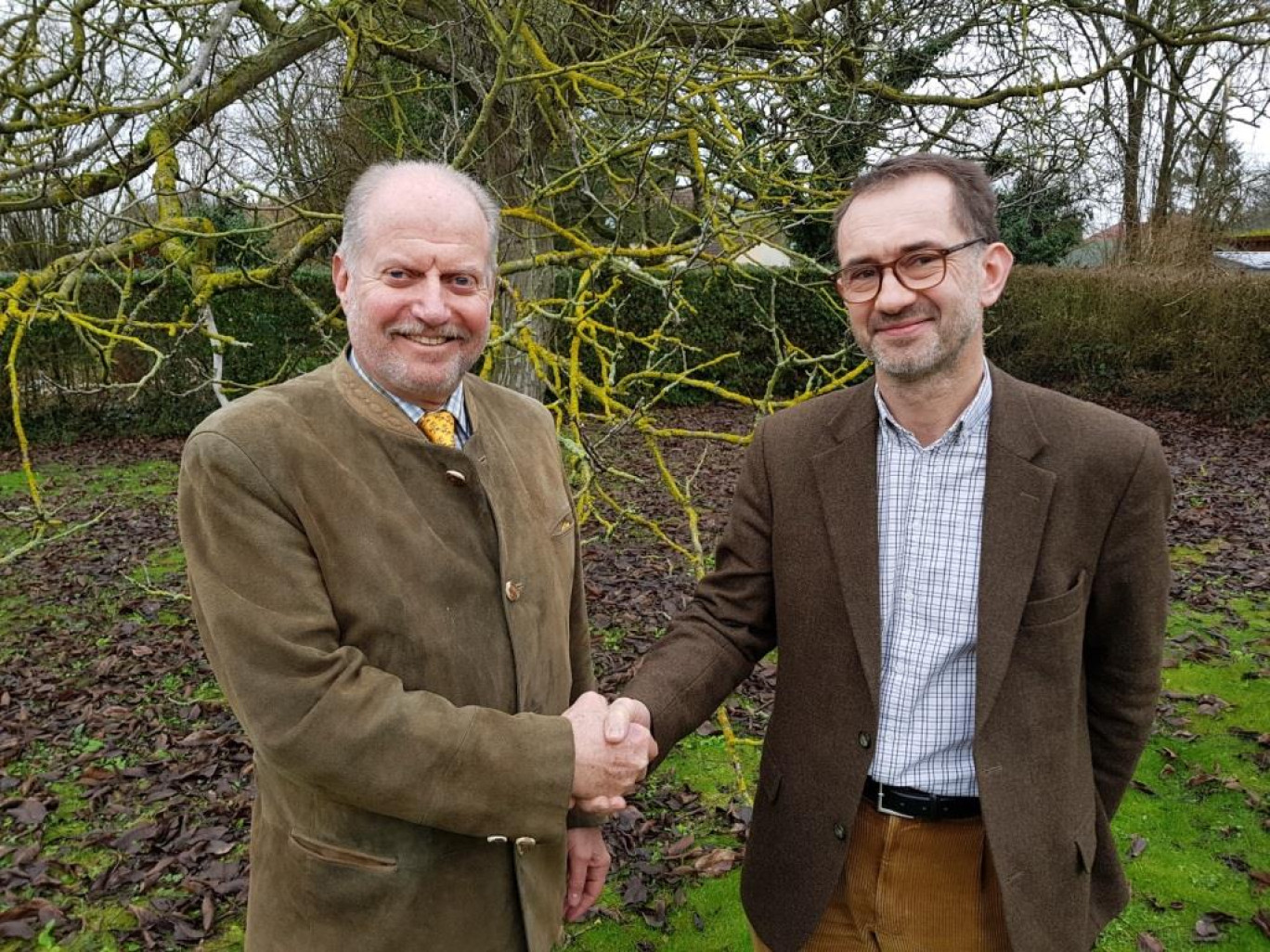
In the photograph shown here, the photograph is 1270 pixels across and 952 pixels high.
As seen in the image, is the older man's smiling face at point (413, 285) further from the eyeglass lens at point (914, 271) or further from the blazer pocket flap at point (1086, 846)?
the blazer pocket flap at point (1086, 846)

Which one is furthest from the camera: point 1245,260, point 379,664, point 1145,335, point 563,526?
point 1245,260

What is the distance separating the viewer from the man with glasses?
66.7 inches

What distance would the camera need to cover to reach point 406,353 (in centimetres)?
172

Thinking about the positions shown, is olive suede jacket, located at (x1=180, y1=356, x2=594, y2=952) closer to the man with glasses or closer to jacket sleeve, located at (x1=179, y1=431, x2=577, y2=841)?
jacket sleeve, located at (x1=179, y1=431, x2=577, y2=841)

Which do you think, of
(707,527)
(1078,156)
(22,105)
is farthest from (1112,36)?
(22,105)

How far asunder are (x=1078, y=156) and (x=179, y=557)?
7.15 metres

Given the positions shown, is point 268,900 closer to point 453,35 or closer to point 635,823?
point 635,823

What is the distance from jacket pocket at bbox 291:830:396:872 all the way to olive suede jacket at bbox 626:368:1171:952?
62 centimetres

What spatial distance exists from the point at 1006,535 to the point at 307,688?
4.28ft

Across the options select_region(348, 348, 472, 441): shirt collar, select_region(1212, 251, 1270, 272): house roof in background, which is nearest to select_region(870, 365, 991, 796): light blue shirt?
select_region(348, 348, 472, 441): shirt collar

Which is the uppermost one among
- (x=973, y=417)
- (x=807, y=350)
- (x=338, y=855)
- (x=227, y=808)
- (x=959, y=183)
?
(x=959, y=183)

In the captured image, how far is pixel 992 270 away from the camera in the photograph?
182 centimetres

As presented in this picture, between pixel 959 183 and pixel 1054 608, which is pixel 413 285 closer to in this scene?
pixel 959 183

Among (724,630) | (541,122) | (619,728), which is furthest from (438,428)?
(541,122)
